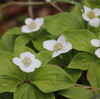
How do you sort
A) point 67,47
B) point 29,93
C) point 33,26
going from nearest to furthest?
point 29,93
point 67,47
point 33,26

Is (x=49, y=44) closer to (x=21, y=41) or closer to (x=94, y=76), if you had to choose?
(x=21, y=41)

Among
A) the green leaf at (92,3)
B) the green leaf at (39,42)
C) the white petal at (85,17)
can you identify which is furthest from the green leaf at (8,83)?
the green leaf at (92,3)

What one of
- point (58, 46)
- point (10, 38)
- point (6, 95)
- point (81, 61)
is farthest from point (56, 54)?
point (10, 38)

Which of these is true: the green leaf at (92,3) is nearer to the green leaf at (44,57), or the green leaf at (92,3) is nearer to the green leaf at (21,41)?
the green leaf at (21,41)

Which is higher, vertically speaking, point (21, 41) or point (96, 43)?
point (96, 43)

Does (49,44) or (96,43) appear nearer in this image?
(96,43)

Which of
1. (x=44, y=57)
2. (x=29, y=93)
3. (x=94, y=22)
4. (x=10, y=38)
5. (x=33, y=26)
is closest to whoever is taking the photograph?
(x=29, y=93)

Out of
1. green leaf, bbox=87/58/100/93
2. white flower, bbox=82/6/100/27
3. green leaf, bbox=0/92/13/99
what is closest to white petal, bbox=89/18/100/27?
white flower, bbox=82/6/100/27
